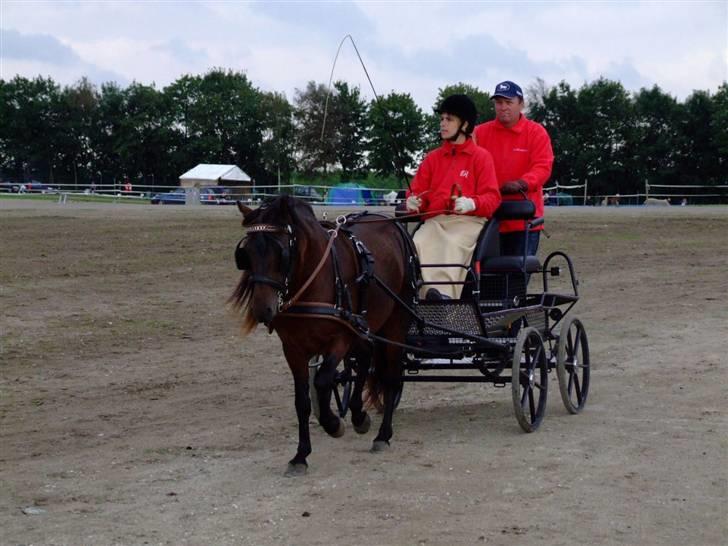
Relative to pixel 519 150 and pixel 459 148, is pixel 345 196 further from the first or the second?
pixel 459 148

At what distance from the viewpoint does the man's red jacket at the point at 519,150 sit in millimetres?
9625

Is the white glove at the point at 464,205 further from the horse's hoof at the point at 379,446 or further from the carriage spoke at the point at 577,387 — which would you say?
the carriage spoke at the point at 577,387

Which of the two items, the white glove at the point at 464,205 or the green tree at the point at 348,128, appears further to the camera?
the green tree at the point at 348,128

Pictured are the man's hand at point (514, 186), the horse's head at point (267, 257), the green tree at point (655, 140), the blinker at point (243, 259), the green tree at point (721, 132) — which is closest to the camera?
the horse's head at point (267, 257)

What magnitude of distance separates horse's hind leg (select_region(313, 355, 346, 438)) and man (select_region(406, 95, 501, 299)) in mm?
1617

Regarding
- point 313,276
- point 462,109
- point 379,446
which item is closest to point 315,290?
point 313,276

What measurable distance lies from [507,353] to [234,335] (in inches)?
211

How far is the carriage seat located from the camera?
9109 millimetres

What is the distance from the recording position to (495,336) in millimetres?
9328

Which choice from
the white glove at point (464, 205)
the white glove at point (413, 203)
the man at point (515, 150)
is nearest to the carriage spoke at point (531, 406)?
the man at point (515, 150)

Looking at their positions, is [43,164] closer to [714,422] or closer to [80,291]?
[80,291]

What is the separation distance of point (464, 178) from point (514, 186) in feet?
1.62

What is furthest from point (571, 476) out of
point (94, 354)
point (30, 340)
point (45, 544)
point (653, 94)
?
point (653, 94)

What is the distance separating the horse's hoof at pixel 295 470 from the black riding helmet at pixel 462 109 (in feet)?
9.84
